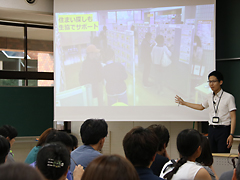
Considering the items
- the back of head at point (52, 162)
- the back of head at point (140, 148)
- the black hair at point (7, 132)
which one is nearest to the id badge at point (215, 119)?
the back of head at point (140, 148)

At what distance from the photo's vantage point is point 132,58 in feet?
15.2

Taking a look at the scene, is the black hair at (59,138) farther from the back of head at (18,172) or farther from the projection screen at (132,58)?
the projection screen at (132,58)

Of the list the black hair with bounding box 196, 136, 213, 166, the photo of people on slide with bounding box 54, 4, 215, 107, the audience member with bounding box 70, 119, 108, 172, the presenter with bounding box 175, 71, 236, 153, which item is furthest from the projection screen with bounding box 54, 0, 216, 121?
the black hair with bounding box 196, 136, 213, 166

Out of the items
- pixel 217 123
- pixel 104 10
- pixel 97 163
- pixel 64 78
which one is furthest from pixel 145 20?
pixel 97 163

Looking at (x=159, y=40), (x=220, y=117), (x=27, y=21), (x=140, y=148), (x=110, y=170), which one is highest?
(x=27, y=21)

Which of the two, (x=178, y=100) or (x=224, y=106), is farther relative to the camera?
(x=178, y=100)

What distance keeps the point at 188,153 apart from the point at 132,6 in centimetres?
335

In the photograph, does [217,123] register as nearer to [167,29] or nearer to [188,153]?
[167,29]

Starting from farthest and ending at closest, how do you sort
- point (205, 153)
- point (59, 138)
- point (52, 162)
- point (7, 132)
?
point (7, 132)
point (59, 138)
point (205, 153)
point (52, 162)

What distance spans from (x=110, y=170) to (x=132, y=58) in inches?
155

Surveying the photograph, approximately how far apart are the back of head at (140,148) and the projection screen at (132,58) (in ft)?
9.80

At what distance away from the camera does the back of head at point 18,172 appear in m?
0.54

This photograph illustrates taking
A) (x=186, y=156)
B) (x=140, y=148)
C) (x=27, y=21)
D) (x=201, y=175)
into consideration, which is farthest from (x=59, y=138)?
(x=27, y=21)

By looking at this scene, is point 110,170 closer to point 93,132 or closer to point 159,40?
point 93,132
